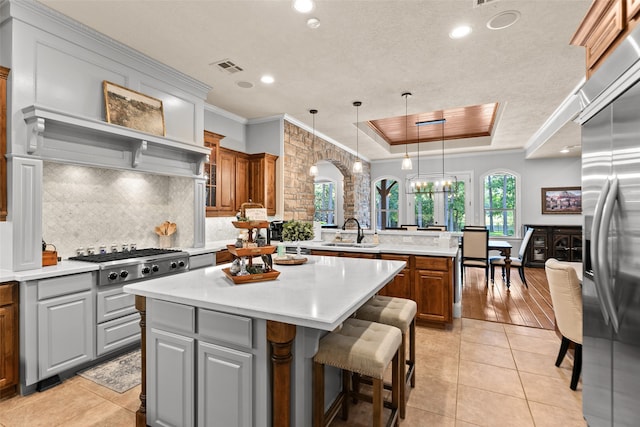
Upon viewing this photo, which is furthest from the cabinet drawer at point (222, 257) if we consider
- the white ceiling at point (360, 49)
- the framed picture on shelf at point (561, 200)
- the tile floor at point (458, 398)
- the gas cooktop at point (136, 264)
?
the framed picture on shelf at point (561, 200)

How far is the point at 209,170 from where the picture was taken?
14.8ft

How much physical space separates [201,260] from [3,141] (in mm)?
2087

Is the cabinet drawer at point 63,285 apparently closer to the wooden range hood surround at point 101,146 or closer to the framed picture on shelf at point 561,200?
the wooden range hood surround at point 101,146

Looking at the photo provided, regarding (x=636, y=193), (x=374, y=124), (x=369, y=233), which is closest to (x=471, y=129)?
(x=374, y=124)

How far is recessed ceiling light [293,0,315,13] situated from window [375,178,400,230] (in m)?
7.43

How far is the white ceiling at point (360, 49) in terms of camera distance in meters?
2.63

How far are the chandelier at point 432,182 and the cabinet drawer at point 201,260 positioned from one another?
16.1 ft

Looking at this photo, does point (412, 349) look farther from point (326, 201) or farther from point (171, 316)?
point (326, 201)

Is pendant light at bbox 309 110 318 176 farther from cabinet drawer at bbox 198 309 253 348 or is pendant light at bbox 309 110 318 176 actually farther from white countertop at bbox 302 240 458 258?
cabinet drawer at bbox 198 309 253 348

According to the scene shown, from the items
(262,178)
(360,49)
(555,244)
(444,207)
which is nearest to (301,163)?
(262,178)

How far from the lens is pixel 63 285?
256 centimetres

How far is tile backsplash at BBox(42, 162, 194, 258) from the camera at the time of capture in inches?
121

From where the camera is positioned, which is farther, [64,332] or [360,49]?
[360,49]

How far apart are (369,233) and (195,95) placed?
300 cm
